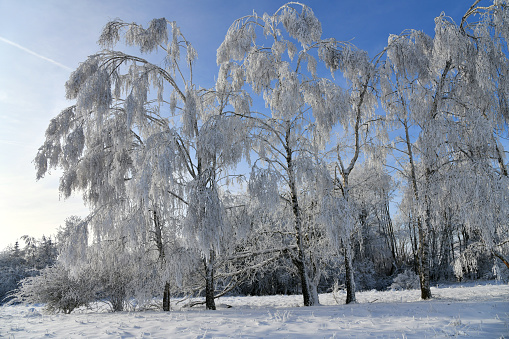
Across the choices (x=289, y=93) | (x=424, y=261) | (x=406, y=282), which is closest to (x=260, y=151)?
(x=289, y=93)

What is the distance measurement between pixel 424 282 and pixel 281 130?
18.9ft

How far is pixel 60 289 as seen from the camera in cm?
850

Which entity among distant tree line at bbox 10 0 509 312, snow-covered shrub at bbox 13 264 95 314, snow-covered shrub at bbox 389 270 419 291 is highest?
distant tree line at bbox 10 0 509 312

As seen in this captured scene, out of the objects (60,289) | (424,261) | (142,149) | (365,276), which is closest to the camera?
(142,149)

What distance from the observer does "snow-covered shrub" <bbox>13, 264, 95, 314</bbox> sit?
848cm

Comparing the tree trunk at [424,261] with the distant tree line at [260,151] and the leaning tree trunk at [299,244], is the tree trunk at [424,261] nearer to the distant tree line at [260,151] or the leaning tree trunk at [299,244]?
the distant tree line at [260,151]

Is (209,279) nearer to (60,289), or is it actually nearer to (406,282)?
(60,289)

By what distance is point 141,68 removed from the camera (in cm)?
796

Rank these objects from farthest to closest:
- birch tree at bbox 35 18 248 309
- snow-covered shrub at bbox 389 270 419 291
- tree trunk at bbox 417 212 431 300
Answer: snow-covered shrub at bbox 389 270 419 291, tree trunk at bbox 417 212 431 300, birch tree at bbox 35 18 248 309

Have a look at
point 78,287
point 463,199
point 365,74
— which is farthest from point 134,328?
point 365,74

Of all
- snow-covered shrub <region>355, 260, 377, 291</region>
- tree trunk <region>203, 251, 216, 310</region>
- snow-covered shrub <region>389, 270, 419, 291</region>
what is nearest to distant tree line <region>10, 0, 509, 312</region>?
tree trunk <region>203, 251, 216, 310</region>

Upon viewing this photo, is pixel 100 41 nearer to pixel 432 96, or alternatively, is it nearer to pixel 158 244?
pixel 158 244

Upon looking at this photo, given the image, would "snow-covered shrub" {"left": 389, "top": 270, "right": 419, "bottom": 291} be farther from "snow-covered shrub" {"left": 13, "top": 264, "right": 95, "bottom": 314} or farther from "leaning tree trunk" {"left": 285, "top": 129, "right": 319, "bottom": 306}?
"snow-covered shrub" {"left": 13, "top": 264, "right": 95, "bottom": 314}

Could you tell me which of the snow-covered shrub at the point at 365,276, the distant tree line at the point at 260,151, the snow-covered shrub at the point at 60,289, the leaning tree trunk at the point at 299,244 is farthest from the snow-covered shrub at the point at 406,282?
the snow-covered shrub at the point at 60,289
